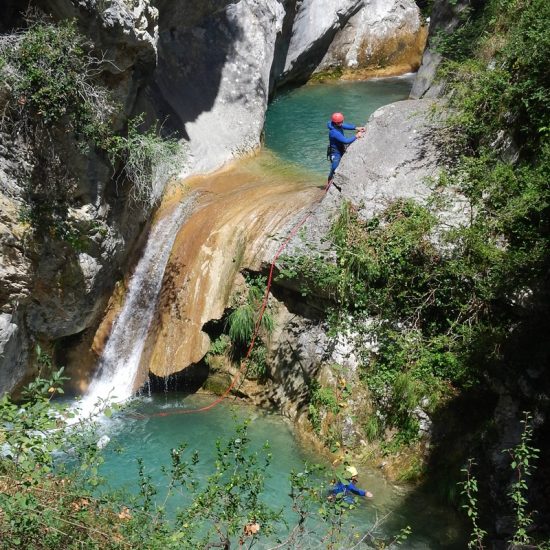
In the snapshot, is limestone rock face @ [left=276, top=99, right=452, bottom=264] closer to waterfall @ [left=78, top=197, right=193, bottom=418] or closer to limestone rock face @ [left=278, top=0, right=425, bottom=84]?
waterfall @ [left=78, top=197, right=193, bottom=418]

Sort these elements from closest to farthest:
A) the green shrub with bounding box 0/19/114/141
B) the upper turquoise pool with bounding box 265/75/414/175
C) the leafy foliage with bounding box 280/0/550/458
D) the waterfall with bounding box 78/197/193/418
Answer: the green shrub with bounding box 0/19/114/141, the leafy foliage with bounding box 280/0/550/458, the waterfall with bounding box 78/197/193/418, the upper turquoise pool with bounding box 265/75/414/175

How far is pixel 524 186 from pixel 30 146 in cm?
632

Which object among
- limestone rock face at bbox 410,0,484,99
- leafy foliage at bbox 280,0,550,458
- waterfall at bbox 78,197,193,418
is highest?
limestone rock face at bbox 410,0,484,99

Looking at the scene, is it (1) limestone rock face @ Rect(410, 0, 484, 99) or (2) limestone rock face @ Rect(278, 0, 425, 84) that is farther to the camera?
(2) limestone rock face @ Rect(278, 0, 425, 84)

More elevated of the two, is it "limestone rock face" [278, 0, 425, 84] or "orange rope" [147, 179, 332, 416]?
"limestone rock face" [278, 0, 425, 84]

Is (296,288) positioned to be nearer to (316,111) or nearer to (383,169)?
(383,169)

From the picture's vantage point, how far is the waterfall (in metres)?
Result: 10.3

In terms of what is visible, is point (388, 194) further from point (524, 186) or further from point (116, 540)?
point (116, 540)

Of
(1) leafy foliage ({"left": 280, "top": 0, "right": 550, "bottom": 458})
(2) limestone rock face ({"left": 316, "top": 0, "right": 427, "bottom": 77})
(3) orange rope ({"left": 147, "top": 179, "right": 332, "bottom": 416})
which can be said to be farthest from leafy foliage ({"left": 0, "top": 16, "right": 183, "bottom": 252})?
(2) limestone rock face ({"left": 316, "top": 0, "right": 427, "bottom": 77})

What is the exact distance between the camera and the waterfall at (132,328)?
10320mm

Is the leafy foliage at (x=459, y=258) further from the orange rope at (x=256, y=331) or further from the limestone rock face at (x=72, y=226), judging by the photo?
the limestone rock face at (x=72, y=226)

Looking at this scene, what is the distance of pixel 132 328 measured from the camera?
34.9 ft

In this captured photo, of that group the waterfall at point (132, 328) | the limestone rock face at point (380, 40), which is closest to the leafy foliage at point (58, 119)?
the waterfall at point (132, 328)

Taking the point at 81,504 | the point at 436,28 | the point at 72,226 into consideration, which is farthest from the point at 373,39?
the point at 81,504
